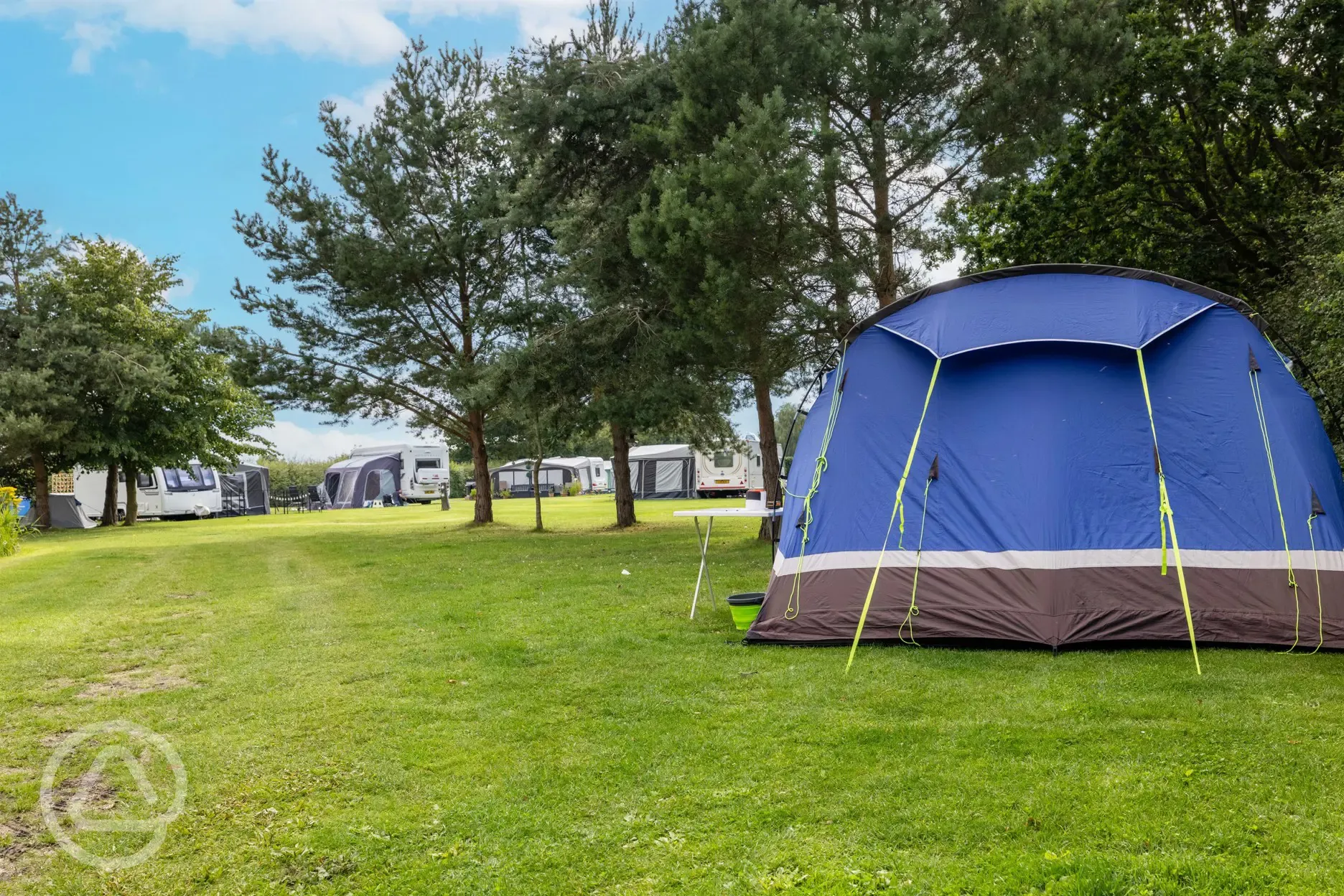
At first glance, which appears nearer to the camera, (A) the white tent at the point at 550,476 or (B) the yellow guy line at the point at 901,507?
(B) the yellow guy line at the point at 901,507

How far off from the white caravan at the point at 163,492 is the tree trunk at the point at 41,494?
2884 millimetres

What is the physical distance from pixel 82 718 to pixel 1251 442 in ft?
20.9

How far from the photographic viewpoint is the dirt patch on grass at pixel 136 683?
4918mm

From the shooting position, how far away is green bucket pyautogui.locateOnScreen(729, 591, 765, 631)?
602cm

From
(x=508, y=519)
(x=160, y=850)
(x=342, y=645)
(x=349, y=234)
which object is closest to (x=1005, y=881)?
(x=160, y=850)

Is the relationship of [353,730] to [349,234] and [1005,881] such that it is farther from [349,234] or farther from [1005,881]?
[349,234]

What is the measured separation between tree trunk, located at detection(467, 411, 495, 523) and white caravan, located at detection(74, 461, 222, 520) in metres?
10.3

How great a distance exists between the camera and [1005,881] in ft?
8.37

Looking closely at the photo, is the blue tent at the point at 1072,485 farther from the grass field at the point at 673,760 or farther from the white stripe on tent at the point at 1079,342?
the grass field at the point at 673,760

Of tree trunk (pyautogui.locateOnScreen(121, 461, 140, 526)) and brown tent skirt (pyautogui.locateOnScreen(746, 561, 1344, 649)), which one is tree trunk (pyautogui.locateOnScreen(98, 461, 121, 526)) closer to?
tree trunk (pyautogui.locateOnScreen(121, 461, 140, 526))

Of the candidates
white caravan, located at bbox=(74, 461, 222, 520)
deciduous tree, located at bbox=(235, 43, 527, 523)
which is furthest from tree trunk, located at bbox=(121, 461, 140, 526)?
deciduous tree, located at bbox=(235, 43, 527, 523)

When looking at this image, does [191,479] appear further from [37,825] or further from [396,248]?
[37,825]

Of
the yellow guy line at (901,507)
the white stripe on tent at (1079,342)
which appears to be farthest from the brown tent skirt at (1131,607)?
the white stripe on tent at (1079,342)

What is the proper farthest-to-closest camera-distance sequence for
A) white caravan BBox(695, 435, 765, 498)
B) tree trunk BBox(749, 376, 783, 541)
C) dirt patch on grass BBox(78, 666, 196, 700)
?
white caravan BBox(695, 435, 765, 498)
tree trunk BBox(749, 376, 783, 541)
dirt patch on grass BBox(78, 666, 196, 700)
